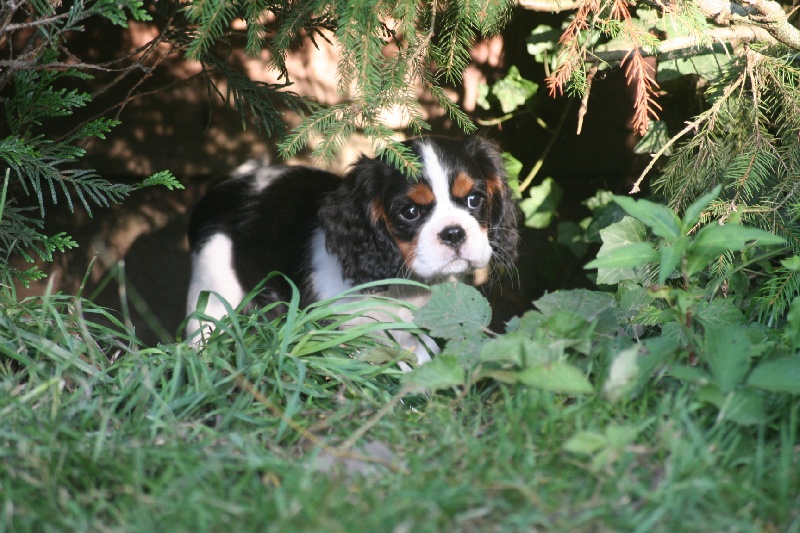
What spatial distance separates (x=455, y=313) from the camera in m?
1.96

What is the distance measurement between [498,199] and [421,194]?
0.48 metres

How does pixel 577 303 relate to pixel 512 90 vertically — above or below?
below

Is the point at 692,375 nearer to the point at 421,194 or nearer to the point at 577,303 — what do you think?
the point at 577,303

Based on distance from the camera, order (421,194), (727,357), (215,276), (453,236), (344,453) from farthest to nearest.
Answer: (215,276) → (421,194) → (453,236) → (727,357) → (344,453)

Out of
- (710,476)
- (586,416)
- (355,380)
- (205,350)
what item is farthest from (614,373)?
(205,350)

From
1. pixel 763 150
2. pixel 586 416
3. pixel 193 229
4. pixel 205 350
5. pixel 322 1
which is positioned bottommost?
pixel 193 229

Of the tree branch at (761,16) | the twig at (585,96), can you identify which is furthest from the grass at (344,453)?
the tree branch at (761,16)

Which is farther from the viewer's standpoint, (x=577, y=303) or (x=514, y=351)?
(x=577, y=303)

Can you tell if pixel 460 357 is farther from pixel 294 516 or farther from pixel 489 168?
pixel 489 168

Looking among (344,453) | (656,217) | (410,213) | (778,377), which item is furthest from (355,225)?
(778,377)

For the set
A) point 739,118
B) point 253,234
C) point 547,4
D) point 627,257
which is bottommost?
point 253,234

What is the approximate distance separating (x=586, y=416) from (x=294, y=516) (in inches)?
23.7

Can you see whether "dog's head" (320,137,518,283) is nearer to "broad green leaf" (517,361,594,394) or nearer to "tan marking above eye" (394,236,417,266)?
"tan marking above eye" (394,236,417,266)

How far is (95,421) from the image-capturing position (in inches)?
63.4
